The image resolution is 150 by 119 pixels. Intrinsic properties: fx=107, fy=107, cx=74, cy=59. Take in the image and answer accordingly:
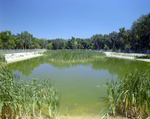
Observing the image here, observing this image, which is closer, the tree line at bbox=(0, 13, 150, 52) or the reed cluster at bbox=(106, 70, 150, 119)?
the reed cluster at bbox=(106, 70, 150, 119)

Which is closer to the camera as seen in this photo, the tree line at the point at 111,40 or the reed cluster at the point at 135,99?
the reed cluster at the point at 135,99

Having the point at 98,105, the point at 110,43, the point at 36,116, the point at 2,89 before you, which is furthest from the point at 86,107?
the point at 110,43

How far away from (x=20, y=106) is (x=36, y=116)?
605 mm

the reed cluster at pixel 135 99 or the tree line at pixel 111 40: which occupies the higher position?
the tree line at pixel 111 40

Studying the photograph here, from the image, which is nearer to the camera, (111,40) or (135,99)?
(135,99)

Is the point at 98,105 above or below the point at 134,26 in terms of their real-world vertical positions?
below

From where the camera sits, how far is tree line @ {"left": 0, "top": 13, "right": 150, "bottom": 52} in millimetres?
27150

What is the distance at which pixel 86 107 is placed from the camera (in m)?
3.44

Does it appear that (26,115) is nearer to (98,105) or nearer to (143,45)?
(98,105)

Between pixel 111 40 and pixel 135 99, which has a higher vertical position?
pixel 111 40

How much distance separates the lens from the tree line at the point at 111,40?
27.1 meters

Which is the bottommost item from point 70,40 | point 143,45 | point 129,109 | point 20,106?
point 129,109

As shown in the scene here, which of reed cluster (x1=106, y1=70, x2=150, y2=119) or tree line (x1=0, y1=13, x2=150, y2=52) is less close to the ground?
tree line (x1=0, y1=13, x2=150, y2=52)

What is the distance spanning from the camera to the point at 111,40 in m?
42.6
